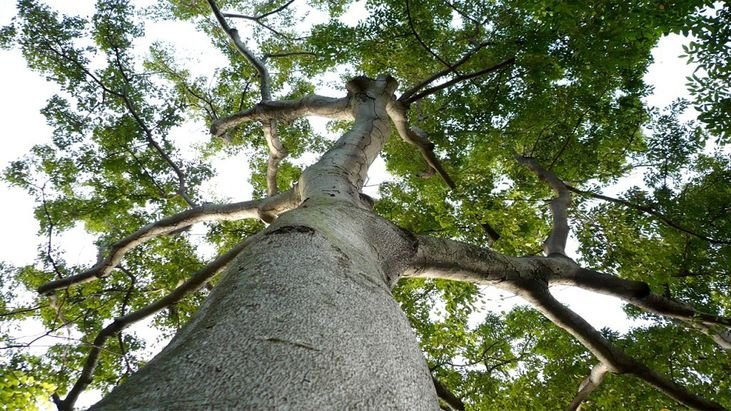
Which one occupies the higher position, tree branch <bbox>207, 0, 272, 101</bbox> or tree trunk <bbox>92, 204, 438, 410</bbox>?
tree branch <bbox>207, 0, 272, 101</bbox>

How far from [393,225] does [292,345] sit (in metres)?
1.51

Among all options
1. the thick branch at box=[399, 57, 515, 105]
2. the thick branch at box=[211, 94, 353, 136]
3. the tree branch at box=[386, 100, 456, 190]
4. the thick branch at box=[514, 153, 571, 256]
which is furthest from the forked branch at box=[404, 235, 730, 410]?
the thick branch at box=[399, 57, 515, 105]

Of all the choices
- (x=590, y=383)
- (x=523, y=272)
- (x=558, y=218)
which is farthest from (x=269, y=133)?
(x=590, y=383)

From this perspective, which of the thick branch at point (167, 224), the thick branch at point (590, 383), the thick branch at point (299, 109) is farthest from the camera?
the thick branch at point (299, 109)

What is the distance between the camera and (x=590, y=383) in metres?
4.42

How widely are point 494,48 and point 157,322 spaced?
668cm

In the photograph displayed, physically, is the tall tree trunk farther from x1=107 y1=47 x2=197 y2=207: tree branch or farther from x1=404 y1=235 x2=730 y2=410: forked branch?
x1=107 y1=47 x2=197 y2=207: tree branch

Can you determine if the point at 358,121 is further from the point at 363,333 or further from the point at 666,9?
the point at 363,333

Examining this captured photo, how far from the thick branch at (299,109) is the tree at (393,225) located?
34mm

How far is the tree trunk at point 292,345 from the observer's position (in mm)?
740

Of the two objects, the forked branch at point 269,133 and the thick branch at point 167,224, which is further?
the forked branch at point 269,133

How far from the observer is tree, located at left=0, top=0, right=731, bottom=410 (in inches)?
41.2

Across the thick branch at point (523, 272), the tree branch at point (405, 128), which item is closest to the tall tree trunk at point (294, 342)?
the thick branch at point (523, 272)

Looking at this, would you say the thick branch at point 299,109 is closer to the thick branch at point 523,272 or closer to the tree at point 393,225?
the tree at point 393,225
